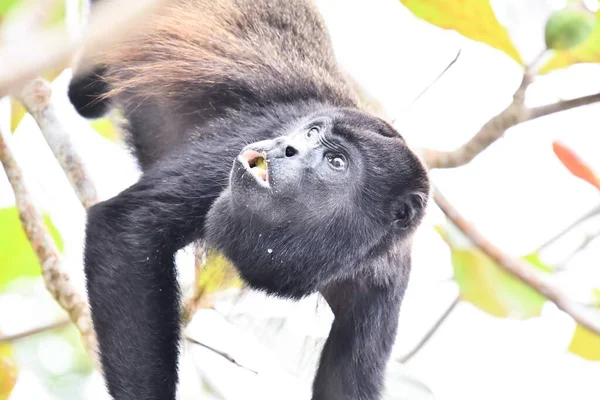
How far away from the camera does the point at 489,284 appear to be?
8.58ft

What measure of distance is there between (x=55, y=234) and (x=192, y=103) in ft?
3.14

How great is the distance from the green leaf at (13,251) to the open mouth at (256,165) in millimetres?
1304

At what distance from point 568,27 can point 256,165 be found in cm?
97

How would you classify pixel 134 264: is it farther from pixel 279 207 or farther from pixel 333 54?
pixel 333 54

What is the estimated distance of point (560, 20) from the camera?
6.96 ft

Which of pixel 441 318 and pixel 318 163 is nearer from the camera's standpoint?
pixel 318 163

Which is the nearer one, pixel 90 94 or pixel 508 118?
pixel 508 118

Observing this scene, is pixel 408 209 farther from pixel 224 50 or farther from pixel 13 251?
pixel 13 251

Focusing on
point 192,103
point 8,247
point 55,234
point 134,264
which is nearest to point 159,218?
point 134,264

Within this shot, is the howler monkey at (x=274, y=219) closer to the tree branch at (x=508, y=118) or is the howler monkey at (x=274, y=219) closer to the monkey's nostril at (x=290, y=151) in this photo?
the monkey's nostril at (x=290, y=151)

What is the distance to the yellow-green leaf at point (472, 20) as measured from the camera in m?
2.25

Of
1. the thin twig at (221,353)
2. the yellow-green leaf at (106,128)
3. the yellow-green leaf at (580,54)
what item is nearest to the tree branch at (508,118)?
the yellow-green leaf at (580,54)

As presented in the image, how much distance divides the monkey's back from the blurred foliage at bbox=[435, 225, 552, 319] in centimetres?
69

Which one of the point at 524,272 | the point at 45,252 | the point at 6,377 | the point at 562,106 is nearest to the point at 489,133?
the point at 562,106
